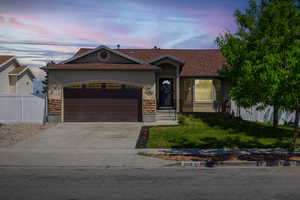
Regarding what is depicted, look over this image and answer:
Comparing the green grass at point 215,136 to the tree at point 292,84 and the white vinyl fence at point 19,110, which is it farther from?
the white vinyl fence at point 19,110

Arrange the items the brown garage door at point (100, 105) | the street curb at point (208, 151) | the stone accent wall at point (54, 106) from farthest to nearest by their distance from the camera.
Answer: the brown garage door at point (100, 105)
the stone accent wall at point (54, 106)
the street curb at point (208, 151)

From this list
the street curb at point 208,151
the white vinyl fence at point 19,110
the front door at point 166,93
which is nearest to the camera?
the street curb at point 208,151

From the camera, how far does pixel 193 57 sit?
94.3 feet

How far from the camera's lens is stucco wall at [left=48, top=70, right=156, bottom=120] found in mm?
21625

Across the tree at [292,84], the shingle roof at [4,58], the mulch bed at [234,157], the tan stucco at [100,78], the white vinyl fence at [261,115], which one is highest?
the shingle roof at [4,58]

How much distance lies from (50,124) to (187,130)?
28.3ft

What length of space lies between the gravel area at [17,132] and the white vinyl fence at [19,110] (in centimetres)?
106

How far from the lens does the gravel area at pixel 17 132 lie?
50.4 feet

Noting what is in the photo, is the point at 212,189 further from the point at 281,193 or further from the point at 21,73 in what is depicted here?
the point at 21,73

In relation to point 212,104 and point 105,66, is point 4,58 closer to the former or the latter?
point 105,66

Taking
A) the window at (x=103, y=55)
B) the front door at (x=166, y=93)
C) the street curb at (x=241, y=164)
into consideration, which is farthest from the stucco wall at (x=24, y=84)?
the street curb at (x=241, y=164)

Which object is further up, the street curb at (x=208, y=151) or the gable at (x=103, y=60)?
the gable at (x=103, y=60)

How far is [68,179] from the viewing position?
29.1ft

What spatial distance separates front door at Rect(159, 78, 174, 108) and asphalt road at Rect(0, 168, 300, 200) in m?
15.7
